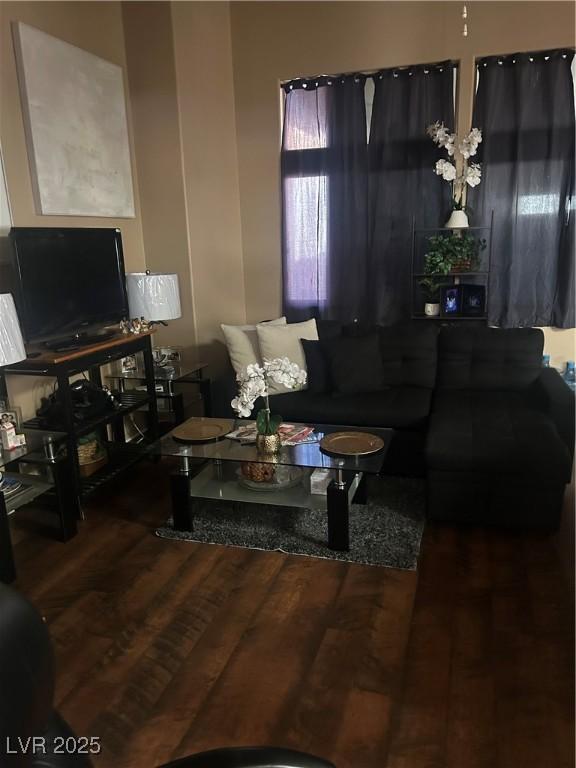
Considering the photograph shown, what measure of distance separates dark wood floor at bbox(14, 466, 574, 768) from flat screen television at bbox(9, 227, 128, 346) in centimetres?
113

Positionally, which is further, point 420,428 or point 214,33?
point 214,33

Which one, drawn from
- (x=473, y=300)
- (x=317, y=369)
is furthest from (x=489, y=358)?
(x=317, y=369)

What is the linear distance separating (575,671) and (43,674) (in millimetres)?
1734

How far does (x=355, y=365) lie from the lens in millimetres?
3625

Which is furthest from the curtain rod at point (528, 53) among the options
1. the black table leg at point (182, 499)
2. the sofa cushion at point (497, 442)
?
the black table leg at point (182, 499)

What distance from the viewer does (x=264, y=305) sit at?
4.73 m

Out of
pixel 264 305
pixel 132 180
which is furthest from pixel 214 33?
pixel 264 305

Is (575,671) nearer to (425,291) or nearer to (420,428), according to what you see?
(420,428)

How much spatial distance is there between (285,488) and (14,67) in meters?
2.57

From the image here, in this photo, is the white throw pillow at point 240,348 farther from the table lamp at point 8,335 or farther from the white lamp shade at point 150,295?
the table lamp at point 8,335

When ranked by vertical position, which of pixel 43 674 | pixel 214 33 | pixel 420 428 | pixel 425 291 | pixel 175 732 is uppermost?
pixel 214 33

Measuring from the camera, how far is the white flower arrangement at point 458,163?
385 cm

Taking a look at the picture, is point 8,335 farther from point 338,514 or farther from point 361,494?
point 361,494

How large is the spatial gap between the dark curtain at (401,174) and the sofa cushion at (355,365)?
75cm
